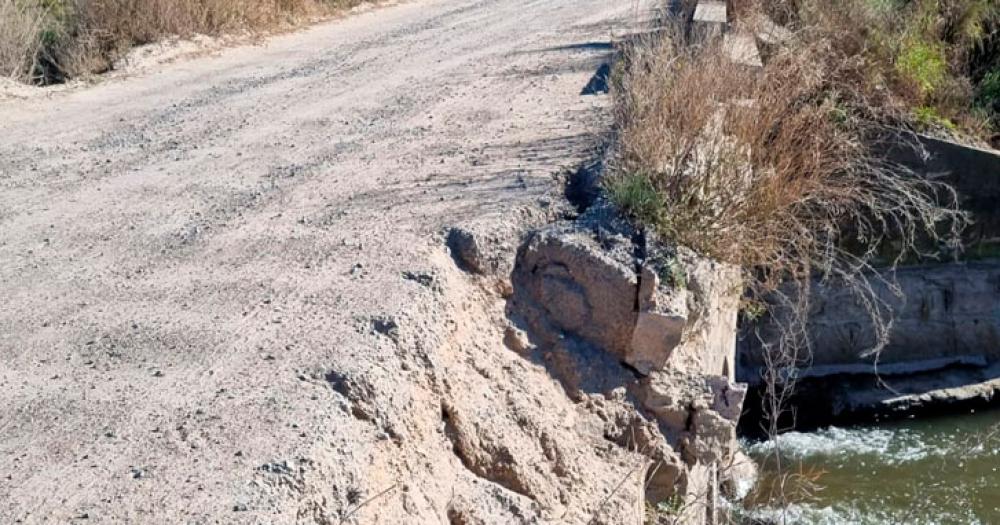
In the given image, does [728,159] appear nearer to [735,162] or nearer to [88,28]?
[735,162]

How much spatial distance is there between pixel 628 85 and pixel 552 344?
2572mm

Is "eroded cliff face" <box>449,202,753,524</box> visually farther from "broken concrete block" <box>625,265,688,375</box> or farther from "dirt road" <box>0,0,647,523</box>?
"dirt road" <box>0,0,647,523</box>

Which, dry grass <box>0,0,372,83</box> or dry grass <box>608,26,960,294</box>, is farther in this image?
dry grass <box>0,0,372,83</box>

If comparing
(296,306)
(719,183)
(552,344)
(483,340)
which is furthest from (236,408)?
(719,183)

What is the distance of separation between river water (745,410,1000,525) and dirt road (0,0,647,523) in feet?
10.1

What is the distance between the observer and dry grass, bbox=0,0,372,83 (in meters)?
11.1

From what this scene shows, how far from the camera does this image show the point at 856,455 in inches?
409

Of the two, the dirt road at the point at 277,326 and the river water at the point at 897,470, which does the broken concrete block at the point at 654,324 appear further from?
the river water at the point at 897,470

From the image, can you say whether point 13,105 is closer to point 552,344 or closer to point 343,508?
point 552,344

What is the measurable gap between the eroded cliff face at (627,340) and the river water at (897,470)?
2.19m

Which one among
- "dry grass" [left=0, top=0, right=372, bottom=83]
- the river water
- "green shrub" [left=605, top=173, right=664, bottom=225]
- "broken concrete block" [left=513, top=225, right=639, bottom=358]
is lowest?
the river water

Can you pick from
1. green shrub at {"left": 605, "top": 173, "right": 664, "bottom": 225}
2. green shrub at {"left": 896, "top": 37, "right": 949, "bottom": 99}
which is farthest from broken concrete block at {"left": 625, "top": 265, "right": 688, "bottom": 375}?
green shrub at {"left": 896, "top": 37, "right": 949, "bottom": 99}

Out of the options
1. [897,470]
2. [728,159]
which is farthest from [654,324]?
[897,470]

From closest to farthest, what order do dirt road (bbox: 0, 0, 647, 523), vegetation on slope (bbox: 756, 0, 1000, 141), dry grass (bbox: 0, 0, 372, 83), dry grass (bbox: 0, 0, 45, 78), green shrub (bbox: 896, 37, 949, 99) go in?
dirt road (bbox: 0, 0, 647, 523)
dry grass (bbox: 0, 0, 45, 78)
dry grass (bbox: 0, 0, 372, 83)
vegetation on slope (bbox: 756, 0, 1000, 141)
green shrub (bbox: 896, 37, 949, 99)
